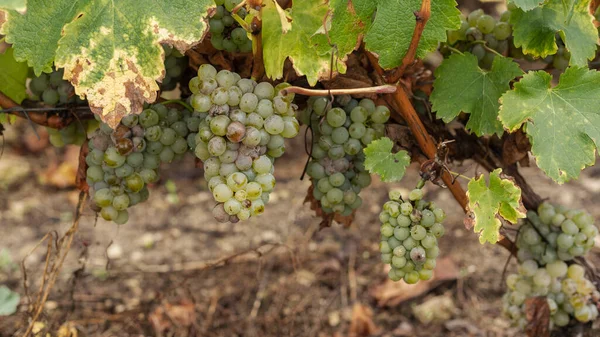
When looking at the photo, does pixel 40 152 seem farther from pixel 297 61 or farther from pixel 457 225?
pixel 297 61

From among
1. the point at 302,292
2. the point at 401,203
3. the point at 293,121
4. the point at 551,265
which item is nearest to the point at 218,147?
the point at 293,121

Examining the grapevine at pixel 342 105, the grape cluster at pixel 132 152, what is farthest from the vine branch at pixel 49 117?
the grape cluster at pixel 132 152

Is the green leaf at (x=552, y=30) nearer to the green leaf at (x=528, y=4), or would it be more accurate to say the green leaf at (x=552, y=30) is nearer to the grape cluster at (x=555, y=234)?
the green leaf at (x=528, y=4)

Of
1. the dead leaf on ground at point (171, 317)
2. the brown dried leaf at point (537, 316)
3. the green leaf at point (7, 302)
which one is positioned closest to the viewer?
the brown dried leaf at point (537, 316)

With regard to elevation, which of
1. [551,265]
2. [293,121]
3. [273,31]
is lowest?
[551,265]

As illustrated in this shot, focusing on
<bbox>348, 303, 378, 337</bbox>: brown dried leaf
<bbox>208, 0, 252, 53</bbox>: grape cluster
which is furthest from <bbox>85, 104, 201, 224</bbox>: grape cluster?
<bbox>348, 303, 378, 337</bbox>: brown dried leaf

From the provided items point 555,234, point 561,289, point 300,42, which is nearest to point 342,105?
point 300,42

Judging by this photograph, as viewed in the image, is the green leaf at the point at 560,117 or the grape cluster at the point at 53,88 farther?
the grape cluster at the point at 53,88
